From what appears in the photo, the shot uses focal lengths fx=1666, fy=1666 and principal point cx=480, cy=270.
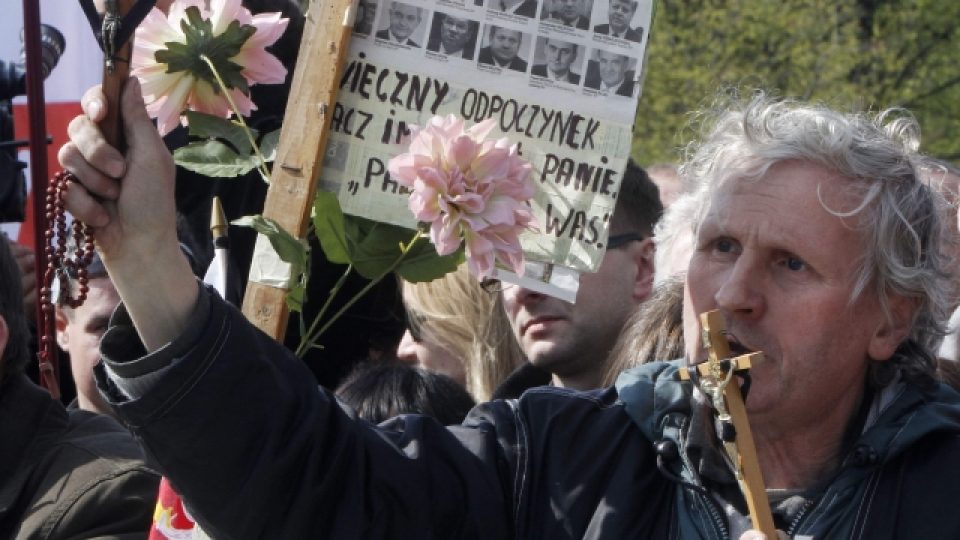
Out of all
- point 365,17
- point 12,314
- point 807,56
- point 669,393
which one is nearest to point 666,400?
point 669,393

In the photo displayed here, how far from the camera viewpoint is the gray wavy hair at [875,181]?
8.34 feet

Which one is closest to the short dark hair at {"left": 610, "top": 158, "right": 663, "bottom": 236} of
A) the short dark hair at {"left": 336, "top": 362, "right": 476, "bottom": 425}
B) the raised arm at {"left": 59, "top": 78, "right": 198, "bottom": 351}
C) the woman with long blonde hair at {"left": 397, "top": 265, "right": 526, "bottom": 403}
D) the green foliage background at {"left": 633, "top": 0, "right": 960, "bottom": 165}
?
the woman with long blonde hair at {"left": 397, "top": 265, "right": 526, "bottom": 403}

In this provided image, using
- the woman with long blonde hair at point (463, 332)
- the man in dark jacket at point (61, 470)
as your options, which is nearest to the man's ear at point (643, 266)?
the woman with long blonde hair at point (463, 332)

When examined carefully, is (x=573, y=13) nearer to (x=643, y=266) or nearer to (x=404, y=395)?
(x=404, y=395)

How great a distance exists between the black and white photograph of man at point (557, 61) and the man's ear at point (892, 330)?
61cm

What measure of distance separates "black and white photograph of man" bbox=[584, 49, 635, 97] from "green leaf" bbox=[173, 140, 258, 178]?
0.54 m

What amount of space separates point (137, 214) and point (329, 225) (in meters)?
0.49

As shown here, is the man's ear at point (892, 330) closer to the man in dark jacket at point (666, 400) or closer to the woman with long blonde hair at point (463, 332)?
the man in dark jacket at point (666, 400)

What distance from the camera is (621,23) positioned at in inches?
103

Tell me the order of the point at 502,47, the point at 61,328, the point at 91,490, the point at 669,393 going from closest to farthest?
the point at 669,393 < the point at 502,47 < the point at 91,490 < the point at 61,328

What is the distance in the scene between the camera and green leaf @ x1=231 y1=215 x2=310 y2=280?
2404mm

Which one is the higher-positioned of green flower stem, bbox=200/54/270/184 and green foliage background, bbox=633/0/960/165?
green flower stem, bbox=200/54/270/184

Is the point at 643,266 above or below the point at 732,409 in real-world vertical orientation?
below

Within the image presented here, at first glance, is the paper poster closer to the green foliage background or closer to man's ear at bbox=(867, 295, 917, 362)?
man's ear at bbox=(867, 295, 917, 362)
